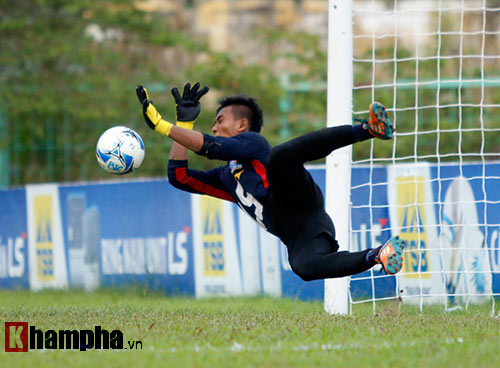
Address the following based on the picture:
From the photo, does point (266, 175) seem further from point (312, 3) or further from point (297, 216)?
point (312, 3)

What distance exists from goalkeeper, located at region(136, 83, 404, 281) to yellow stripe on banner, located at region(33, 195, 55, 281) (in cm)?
524

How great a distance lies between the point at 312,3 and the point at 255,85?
16.8 metres

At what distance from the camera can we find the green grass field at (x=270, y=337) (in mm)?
4914

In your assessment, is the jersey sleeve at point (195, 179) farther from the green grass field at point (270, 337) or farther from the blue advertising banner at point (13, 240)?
the blue advertising banner at point (13, 240)

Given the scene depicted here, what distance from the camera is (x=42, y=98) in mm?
14578

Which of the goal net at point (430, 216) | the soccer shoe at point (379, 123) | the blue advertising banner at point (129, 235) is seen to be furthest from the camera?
the blue advertising banner at point (129, 235)

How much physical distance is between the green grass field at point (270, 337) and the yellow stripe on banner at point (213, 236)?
2418 mm

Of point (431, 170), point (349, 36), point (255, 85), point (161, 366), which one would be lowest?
point (161, 366)

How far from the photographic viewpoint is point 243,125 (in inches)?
275

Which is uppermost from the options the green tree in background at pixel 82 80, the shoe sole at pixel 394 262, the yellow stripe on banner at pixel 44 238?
the green tree in background at pixel 82 80

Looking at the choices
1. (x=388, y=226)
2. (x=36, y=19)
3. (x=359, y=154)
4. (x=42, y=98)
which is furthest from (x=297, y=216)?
(x=36, y=19)

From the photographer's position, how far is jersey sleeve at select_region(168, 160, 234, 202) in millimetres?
7000

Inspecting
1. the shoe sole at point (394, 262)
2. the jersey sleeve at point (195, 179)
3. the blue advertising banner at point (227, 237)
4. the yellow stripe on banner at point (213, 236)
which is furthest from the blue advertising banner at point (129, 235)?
the shoe sole at point (394, 262)

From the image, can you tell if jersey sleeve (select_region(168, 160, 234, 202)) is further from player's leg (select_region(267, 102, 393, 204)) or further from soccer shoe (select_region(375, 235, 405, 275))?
soccer shoe (select_region(375, 235, 405, 275))
